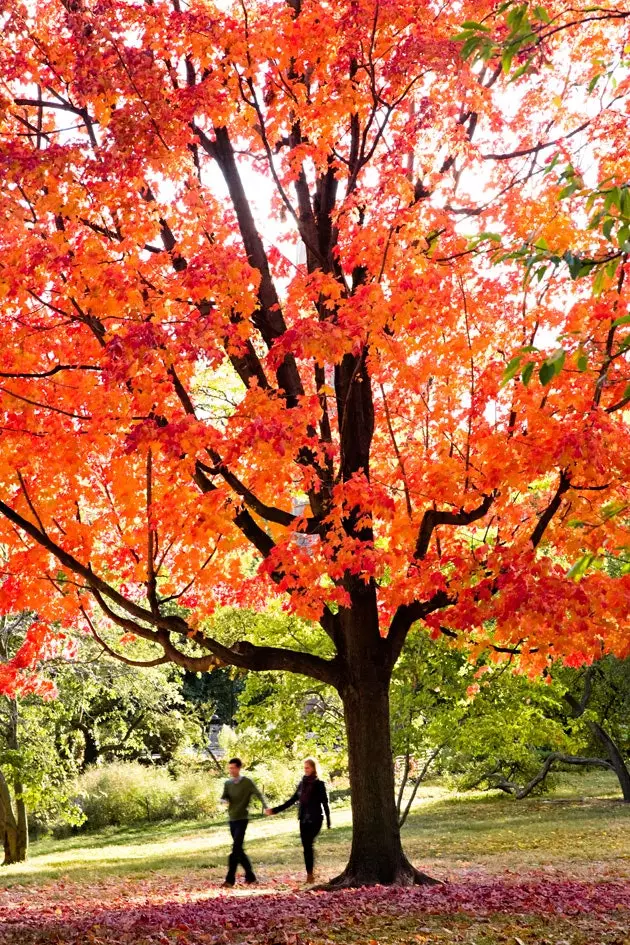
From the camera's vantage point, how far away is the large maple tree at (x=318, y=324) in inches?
296

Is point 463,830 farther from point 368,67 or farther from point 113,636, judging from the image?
point 368,67

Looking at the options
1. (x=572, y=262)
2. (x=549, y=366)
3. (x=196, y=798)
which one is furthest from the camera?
(x=196, y=798)

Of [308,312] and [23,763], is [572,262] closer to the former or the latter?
[308,312]

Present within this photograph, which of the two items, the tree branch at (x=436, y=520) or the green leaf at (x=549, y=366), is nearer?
the green leaf at (x=549, y=366)

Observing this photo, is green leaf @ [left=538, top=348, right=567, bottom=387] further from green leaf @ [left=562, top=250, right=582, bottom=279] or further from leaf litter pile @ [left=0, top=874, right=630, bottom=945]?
leaf litter pile @ [left=0, top=874, right=630, bottom=945]

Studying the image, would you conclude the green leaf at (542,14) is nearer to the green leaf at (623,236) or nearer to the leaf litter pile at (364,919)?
the green leaf at (623,236)

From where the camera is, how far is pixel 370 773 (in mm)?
9266

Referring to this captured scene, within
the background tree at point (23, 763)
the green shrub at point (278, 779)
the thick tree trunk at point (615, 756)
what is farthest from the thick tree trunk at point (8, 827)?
the thick tree trunk at point (615, 756)

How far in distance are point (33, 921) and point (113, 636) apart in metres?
13.8

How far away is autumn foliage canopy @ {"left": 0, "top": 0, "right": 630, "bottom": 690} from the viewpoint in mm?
7504

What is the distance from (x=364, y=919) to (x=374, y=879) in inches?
102

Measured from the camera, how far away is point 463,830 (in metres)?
18.5

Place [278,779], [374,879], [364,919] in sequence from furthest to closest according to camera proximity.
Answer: [278,779], [374,879], [364,919]

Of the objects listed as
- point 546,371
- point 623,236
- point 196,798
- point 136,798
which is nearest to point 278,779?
point 196,798
